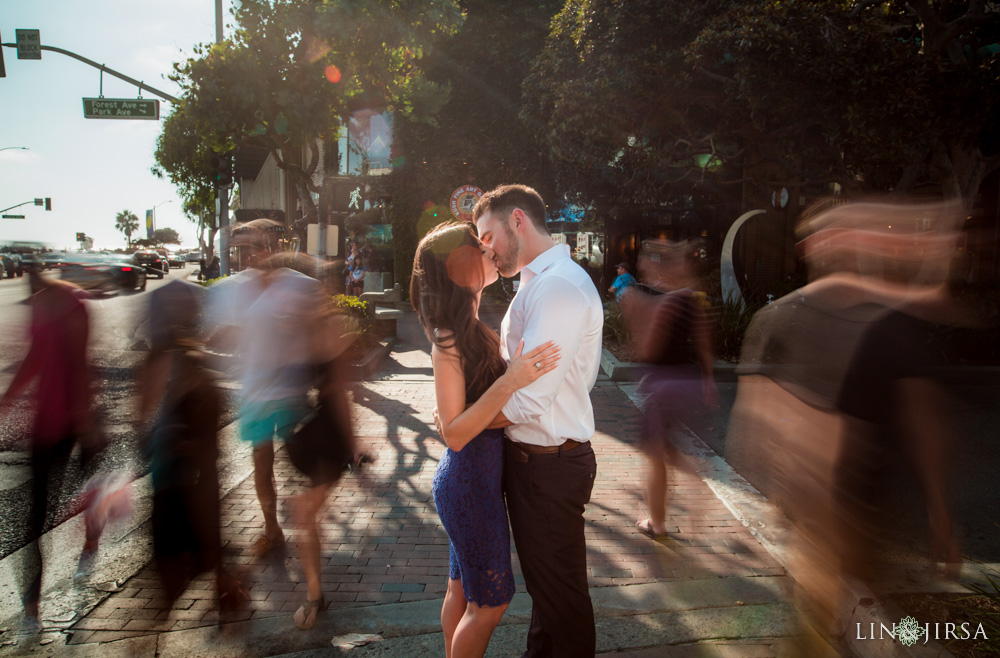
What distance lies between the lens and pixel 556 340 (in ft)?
6.57

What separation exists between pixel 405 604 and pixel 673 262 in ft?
8.72

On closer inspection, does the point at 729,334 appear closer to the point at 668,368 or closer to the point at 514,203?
the point at 668,368

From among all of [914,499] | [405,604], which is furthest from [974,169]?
[405,604]

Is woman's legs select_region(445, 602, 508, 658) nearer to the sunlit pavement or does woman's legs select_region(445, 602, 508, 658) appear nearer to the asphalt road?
the sunlit pavement

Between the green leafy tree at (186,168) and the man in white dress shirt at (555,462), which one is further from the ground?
the green leafy tree at (186,168)

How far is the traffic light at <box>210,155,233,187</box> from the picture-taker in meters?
14.2

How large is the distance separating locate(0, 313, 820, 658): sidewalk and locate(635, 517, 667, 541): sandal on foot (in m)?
0.05

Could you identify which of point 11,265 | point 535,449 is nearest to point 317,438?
point 535,449

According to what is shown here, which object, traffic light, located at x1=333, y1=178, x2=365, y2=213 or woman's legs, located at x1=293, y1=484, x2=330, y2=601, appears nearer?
woman's legs, located at x1=293, y1=484, x2=330, y2=601

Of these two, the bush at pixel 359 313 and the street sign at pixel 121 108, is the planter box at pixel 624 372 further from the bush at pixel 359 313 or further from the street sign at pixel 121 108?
the street sign at pixel 121 108

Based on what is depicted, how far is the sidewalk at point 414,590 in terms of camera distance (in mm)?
2998

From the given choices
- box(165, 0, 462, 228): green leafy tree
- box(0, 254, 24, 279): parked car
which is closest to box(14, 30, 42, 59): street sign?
box(165, 0, 462, 228): green leafy tree

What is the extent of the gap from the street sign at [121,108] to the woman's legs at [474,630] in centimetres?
1399

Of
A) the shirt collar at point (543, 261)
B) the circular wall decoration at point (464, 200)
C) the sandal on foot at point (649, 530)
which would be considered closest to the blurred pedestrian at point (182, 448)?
the shirt collar at point (543, 261)
